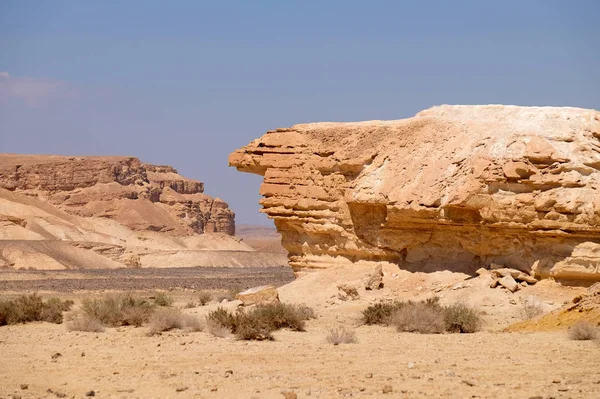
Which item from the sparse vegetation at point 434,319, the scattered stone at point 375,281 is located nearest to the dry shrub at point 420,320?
the sparse vegetation at point 434,319

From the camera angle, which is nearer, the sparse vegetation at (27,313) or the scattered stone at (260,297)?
the sparse vegetation at (27,313)

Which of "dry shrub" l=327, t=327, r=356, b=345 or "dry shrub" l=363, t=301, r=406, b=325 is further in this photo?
"dry shrub" l=363, t=301, r=406, b=325

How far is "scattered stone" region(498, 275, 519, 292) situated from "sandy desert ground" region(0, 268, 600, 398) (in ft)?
0.47

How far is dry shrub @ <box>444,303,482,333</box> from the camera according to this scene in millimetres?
16891

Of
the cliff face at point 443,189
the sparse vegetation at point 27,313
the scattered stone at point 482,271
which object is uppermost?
the cliff face at point 443,189

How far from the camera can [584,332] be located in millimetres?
14883

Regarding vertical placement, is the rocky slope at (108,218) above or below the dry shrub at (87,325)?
above

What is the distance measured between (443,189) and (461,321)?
3881mm

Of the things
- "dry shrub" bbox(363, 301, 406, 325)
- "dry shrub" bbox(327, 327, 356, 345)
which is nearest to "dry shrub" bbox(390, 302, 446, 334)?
"dry shrub" bbox(363, 301, 406, 325)

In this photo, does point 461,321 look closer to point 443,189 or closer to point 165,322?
point 443,189

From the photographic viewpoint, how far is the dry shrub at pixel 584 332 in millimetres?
14867

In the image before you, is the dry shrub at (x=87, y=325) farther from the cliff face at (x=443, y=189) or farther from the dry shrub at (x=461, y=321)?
the dry shrub at (x=461, y=321)

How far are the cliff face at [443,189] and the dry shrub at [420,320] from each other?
2996 millimetres

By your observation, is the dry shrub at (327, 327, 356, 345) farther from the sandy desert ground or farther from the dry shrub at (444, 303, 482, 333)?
the dry shrub at (444, 303, 482, 333)
